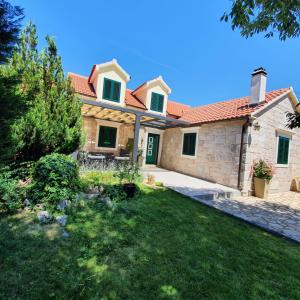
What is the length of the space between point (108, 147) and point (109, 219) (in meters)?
9.20

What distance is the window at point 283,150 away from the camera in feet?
33.4

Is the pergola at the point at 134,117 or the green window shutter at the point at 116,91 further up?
the green window shutter at the point at 116,91

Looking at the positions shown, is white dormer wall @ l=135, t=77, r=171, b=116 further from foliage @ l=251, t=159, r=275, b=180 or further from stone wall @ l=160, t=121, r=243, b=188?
foliage @ l=251, t=159, r=275, b=180

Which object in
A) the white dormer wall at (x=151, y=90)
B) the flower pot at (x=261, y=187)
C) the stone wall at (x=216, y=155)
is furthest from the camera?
the white dormer wall at (x=151, y=90)

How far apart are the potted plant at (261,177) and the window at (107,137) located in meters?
A: 9.14

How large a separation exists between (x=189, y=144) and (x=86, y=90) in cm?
764

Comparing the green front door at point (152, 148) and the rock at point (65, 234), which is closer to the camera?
the rock at point (65, 234)

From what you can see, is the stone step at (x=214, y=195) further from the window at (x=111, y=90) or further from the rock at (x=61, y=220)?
the window at (x=111, y=90)

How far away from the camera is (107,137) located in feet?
43.4

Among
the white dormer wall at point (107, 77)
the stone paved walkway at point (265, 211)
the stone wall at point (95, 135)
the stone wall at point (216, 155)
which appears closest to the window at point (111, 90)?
the white dormer wall at point (107, 77)

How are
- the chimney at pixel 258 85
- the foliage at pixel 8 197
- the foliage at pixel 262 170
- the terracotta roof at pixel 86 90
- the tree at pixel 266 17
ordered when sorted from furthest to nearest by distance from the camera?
1. the terracotta roof at pixel 86 90
2. the chimney at pixel 258 85
3. the foliage at pixel 262 170
4. the foliage at pixel 8 197
5. the tree at pixel 266 17

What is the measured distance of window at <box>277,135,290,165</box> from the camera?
10.2 m

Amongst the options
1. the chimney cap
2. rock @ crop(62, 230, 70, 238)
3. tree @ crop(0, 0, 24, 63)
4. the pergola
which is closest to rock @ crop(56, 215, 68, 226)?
rock @ crop(62, 230, 70, 238)

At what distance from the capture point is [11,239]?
3273 mm
